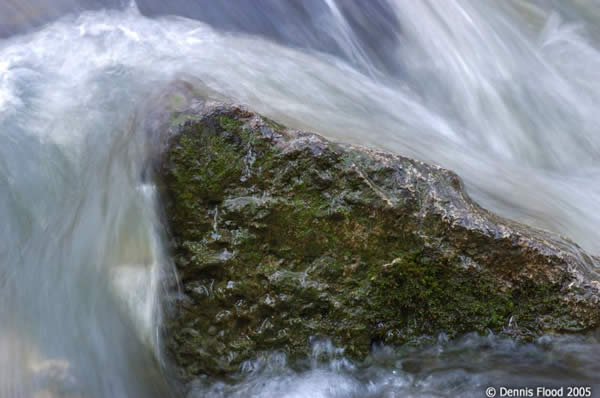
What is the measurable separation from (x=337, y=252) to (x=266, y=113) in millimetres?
1346

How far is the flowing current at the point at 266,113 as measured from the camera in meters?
3.11

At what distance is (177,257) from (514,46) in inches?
178

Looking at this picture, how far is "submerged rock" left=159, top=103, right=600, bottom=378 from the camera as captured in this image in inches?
115

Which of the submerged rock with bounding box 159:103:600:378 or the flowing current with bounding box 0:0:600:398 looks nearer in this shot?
the submerged rock with bounding box 159:103:600:378

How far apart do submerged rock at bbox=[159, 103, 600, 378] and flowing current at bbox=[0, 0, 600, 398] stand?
0.61ft

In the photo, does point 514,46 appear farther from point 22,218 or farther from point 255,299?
point 22,218

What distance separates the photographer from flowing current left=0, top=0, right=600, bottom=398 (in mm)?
3105

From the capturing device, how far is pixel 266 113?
3.84 m

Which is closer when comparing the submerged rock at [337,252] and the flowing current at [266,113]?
the submerged rock at [337,252]

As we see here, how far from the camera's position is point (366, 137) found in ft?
13.2

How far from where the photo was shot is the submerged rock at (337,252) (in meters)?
2.93

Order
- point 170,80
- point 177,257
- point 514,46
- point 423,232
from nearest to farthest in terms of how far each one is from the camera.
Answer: point 423,232
point 177,257
point 170,80
point 514,46

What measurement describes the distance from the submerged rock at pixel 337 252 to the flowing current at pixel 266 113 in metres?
0.18

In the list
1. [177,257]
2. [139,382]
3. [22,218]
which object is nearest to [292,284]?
[177,257]
